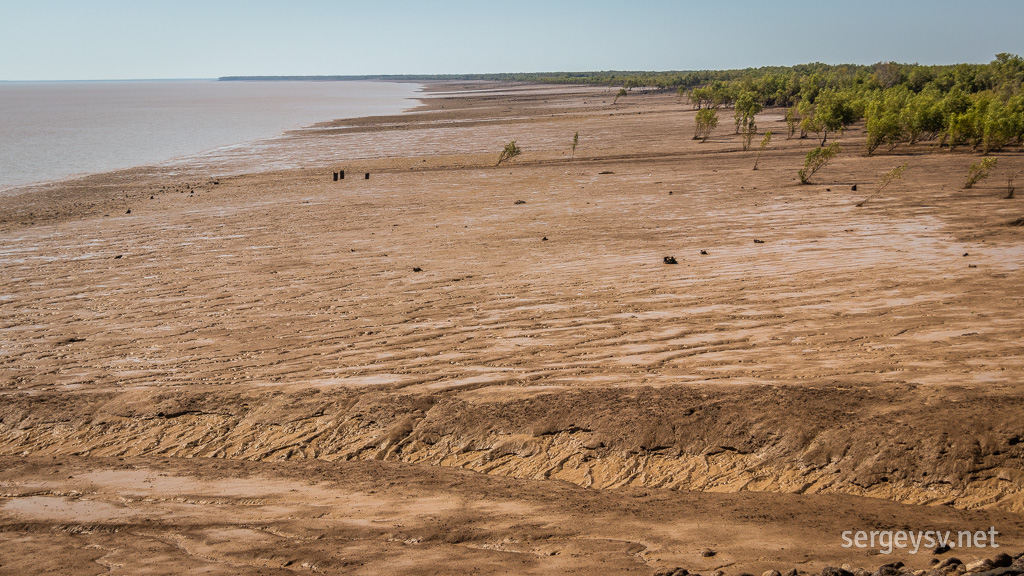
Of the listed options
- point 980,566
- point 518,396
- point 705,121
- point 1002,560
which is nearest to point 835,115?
point 705,121

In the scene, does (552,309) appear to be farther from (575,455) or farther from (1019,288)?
(1019,288)

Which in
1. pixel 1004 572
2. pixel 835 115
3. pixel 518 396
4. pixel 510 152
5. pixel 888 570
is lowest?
pixel 518 396

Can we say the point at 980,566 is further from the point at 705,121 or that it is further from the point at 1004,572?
the point at 705,121

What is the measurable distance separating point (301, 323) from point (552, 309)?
387 cm

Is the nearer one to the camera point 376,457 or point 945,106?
point 376,457

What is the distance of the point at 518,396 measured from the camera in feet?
25.9

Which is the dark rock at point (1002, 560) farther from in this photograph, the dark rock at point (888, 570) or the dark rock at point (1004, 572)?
the dark rock at point (888, 570)

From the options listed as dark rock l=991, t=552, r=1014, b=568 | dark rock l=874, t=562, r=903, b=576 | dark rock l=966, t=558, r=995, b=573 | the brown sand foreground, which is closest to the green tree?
the brown sand foreground

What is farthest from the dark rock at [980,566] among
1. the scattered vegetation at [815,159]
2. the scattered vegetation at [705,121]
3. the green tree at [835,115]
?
the scattered vegetation at [705,121]

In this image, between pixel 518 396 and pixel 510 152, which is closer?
pixel 518 396

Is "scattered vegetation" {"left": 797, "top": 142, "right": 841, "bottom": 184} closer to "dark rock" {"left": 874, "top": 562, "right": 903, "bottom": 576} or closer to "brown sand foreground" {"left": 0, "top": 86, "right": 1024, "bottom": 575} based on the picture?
"brown sand foreground" {"left": 0, "top": 86, "right": 1024, "bottom": 575}

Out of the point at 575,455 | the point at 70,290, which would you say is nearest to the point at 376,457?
the point at 575,455

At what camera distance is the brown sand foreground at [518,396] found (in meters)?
5.46

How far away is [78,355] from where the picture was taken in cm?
985
